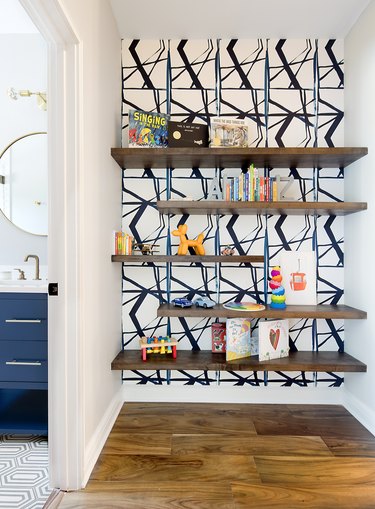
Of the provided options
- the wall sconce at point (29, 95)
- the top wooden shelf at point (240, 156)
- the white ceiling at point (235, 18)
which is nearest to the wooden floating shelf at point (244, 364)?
the top wooden shelf at point (240, 156)

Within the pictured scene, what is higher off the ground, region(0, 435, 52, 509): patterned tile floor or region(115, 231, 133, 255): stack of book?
region(115, 231, 133, 255): stack of book

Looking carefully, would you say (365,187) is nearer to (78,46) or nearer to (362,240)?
(362,240)

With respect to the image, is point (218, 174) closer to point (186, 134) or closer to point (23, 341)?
point (186, 134)

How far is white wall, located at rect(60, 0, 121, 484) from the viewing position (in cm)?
166

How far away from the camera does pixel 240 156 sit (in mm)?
2238

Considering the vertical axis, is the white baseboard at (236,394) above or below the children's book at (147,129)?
below

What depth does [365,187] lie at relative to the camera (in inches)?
86.4

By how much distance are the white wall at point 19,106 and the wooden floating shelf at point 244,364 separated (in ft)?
3.26

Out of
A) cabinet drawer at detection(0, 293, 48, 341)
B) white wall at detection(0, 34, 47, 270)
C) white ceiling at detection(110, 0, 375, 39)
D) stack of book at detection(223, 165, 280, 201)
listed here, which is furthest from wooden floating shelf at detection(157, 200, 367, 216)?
white ceiling at detection(110, 0, 375, 39)

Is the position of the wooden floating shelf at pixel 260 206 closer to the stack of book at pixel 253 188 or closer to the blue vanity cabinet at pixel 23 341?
the stack of book at pixel 253 188

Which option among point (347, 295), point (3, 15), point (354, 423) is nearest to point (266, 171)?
point (347, 295)

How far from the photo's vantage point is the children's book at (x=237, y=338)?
7.49ft

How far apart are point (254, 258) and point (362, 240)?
0.68 metres

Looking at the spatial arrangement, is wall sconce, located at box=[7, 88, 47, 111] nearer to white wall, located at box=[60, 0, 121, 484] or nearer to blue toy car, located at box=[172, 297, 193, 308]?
white wall, located at box=[60, 0, 121, 484]
